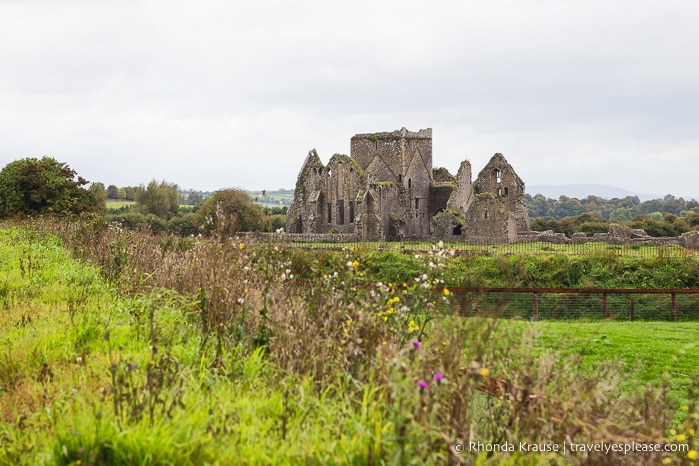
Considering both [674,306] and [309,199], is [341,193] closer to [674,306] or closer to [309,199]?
[309,199]

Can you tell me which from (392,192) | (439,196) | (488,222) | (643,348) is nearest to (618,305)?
(643,348)

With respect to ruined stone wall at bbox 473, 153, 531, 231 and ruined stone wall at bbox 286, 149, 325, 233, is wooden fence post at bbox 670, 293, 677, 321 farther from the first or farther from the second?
ruined stone wall at bbox 286, 149, 325, 233

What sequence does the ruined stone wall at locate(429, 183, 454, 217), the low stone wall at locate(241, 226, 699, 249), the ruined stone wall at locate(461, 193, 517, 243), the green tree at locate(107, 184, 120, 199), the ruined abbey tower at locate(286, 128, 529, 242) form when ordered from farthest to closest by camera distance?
the green tree at locate(107, 184, 120, 199)
the ruined stone wall at locate(429, 183, 454, 217)
the ruined abbey tower at locate(286, 128, 529, 242)
the ruined stone wall at locate(461, 193, 517, 243)
the low stone wall at locate(241, 226, 699, 249)

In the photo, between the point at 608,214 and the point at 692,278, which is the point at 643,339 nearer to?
the point at 692,278

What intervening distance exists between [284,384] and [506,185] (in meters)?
46.6

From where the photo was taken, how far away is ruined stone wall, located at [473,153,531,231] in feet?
162

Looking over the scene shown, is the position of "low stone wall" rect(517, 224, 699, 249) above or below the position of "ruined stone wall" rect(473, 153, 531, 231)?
below

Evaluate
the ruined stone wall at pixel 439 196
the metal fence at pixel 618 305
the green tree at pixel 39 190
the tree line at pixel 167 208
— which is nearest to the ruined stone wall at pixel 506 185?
the ruined stone wall at pixel 439 196

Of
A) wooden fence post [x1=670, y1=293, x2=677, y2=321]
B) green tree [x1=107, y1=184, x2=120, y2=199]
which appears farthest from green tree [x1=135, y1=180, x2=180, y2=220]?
wooden fence post [x1=670, y1=293, x2=677, y2=321]

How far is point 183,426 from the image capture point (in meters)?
4.73

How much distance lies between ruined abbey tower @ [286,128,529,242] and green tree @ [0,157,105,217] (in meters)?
18.7

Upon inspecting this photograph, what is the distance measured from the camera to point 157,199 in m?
85.4

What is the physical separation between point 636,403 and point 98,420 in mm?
4788

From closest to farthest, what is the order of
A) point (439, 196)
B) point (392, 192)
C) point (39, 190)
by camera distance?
point (39, 190), point (392, 192), point (439, 196)
